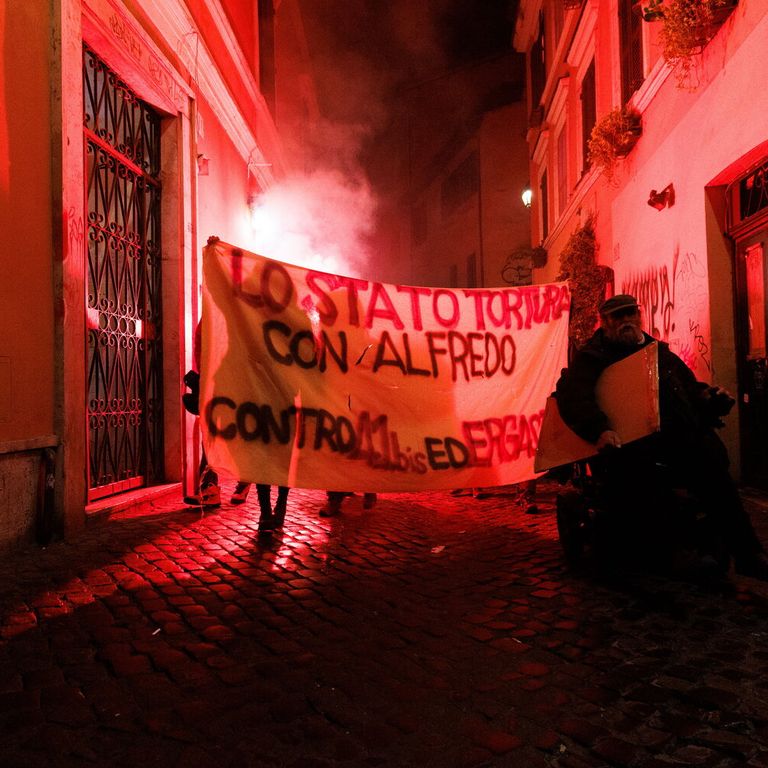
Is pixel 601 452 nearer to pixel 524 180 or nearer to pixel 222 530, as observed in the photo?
pixel 222 530

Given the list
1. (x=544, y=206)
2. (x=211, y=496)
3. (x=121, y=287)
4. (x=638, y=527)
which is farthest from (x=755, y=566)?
(x=544, y=206)

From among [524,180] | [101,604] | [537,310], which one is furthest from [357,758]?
[524,180]

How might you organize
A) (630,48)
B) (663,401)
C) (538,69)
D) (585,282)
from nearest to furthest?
1. (663,401)
2. (630,48)
3. (585,282)
4. (538,69)

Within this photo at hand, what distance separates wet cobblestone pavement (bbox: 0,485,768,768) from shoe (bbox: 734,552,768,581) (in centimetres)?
14

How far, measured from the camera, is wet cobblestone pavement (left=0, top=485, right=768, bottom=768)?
2234mm

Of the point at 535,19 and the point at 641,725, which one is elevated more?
the point at 535,19

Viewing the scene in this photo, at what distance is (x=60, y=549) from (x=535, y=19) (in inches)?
758

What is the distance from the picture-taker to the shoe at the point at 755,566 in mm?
3613

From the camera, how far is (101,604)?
3701 millimetres

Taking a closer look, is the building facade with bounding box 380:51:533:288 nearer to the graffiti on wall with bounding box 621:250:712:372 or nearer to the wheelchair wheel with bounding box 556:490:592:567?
the graffiti on wall with bounding box 621:250:712:372

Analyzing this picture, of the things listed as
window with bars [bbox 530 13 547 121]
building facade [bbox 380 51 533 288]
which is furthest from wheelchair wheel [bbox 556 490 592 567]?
building facade [bbox 380 51 533 288]

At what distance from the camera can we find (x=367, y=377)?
5180mm

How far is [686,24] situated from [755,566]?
5379 millimetres

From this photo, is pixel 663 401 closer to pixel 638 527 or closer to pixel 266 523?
pixel 638 527
